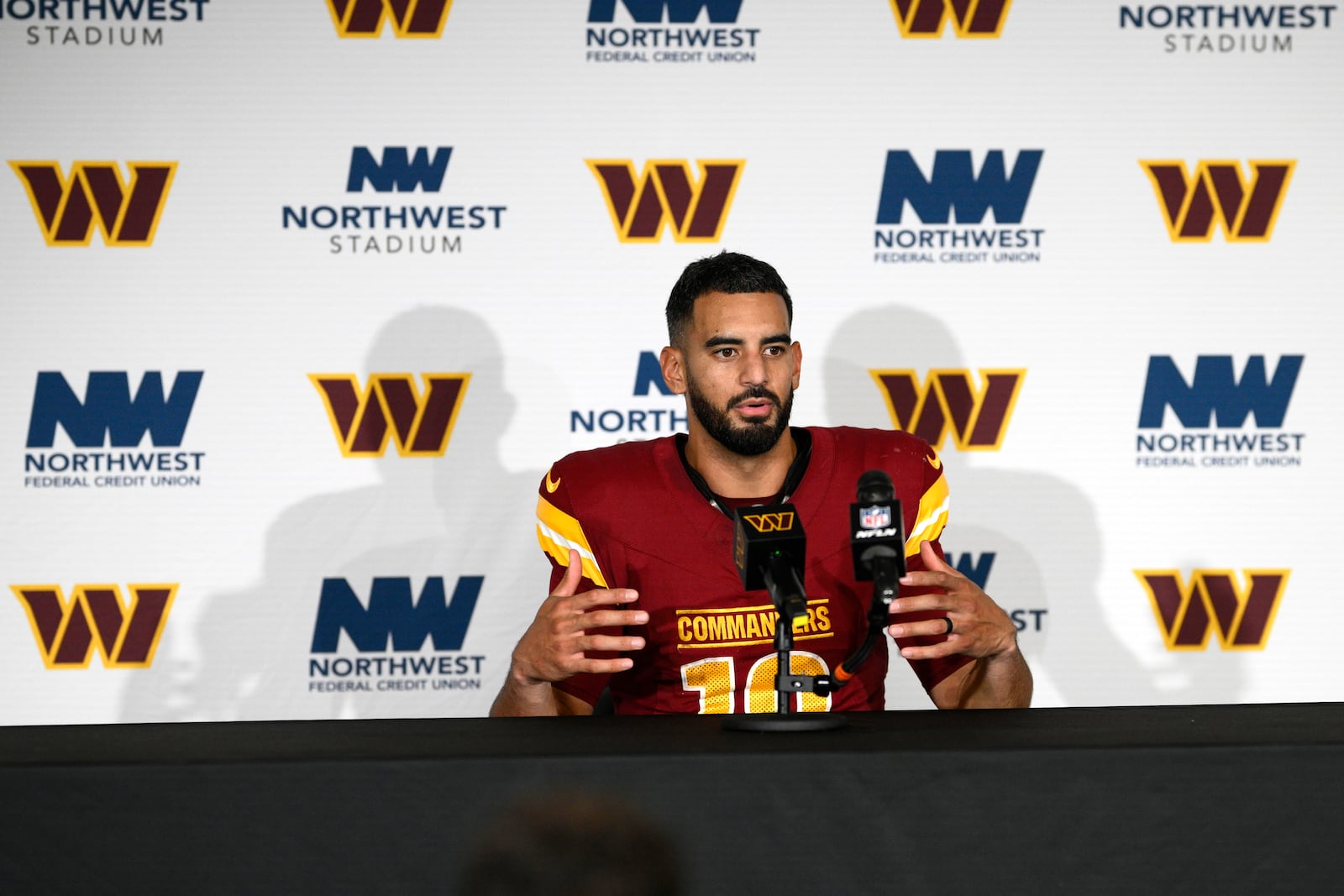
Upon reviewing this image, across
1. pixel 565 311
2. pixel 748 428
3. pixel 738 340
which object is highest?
pixel 565 311

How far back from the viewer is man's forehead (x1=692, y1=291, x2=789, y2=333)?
7.20 feet

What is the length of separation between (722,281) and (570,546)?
0.56 m

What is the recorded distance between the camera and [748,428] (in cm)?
215

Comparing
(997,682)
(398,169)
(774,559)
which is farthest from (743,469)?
(398,169)

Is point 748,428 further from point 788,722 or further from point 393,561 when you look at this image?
point 393,561

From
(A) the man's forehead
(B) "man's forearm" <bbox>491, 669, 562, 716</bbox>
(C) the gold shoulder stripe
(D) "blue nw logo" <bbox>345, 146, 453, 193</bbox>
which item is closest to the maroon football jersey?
(C) the gold shoulder stripe

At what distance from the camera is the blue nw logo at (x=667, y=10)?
298 centimetres

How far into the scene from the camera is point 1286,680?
300 centimetres

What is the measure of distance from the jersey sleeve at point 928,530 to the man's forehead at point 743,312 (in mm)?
379

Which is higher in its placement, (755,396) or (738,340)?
(738,340)

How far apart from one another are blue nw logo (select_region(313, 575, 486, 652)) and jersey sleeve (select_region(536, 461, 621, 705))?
2.50ft

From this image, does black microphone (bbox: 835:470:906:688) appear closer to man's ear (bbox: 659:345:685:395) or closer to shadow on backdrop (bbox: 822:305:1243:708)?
man's ear (bbox: 659:345:685:395)

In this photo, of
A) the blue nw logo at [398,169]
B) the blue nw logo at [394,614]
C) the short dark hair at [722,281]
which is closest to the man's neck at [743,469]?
the short dark hair at [722,281]

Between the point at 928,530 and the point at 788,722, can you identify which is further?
the point at 928,530
